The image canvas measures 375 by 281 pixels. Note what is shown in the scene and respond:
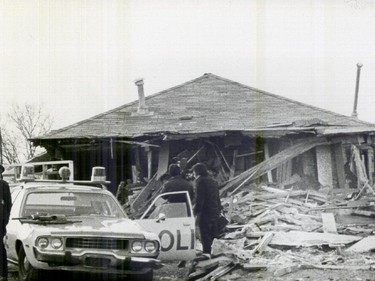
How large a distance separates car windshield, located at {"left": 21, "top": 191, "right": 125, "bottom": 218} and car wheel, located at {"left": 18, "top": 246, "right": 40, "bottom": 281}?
67cm

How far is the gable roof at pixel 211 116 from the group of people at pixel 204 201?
13.6 ft

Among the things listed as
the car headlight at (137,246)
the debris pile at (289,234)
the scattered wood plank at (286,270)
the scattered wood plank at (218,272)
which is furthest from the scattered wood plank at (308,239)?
the car headlight at (137,246)

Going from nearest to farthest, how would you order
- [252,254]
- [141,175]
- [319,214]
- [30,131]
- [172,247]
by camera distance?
[172,247]
[252,254]
[319,214]
[141,175]
[30,131]

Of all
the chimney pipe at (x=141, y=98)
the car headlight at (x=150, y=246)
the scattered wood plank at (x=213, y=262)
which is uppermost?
the chimney pipe at (x=141, y=98)

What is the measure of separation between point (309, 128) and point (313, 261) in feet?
Result: 15.1

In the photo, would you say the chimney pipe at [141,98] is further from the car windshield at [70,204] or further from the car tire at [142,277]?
the car tire at [142,277]

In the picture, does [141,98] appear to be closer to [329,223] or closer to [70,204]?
[329,223]

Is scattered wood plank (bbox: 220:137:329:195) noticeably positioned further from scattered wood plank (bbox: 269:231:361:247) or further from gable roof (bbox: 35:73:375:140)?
scattered wood plank (bbox: 269:231:361:247)

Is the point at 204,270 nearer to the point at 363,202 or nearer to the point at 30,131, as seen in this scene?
the point at 363,202

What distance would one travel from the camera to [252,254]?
38.7 ft

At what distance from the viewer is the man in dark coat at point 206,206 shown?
447 inches

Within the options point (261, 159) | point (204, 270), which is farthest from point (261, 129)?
point (204, 270)

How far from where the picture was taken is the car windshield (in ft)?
31.5

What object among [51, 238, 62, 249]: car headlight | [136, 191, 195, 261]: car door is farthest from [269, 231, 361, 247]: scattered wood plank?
[51, 238, 62, 249]: car headlight
